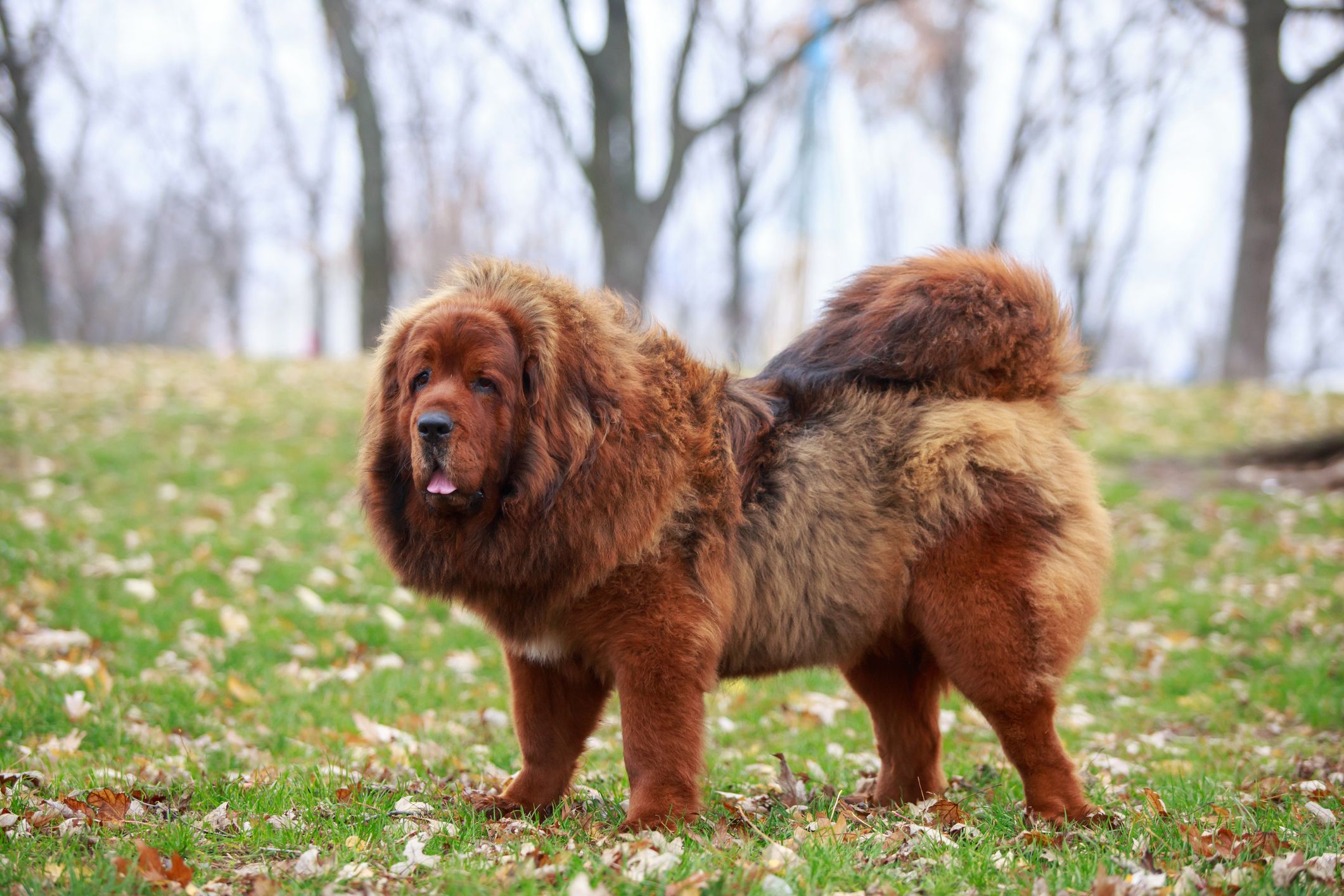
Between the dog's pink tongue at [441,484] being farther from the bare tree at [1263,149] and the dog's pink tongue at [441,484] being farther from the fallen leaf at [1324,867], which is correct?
the bare tree at [1263,149]

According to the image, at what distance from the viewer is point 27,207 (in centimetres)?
2103

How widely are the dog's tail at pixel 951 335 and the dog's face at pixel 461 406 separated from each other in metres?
1.32

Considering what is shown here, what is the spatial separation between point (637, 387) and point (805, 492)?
0.77 m

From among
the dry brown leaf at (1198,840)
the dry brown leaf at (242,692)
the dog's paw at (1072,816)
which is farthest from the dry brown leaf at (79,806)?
the dry brown leaf at (1198,840)

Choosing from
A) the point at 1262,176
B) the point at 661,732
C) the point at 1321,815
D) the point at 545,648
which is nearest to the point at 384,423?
the point at 545,648

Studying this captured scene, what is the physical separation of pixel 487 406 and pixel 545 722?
132cm

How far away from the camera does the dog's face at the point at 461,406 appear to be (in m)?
3.38

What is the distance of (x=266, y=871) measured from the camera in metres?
3.02

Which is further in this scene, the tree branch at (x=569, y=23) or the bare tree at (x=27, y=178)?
A: the bare tree at (x=27, y=178)

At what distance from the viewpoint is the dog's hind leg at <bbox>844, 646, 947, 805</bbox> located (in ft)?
14.4

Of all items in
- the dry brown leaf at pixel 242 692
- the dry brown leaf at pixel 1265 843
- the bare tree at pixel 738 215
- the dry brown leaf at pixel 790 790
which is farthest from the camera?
the bare tree at pixel 738 215

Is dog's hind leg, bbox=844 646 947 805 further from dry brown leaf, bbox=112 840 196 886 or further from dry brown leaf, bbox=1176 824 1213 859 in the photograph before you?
dry brown leaf, bbox=112 840 196 886

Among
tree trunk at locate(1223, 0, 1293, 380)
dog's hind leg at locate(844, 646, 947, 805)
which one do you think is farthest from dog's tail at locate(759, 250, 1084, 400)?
tree trunk at locate(1223, 0, 1293, 380)

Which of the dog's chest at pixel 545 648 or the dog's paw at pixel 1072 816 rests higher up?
the dog's chest at pixel 545 648
